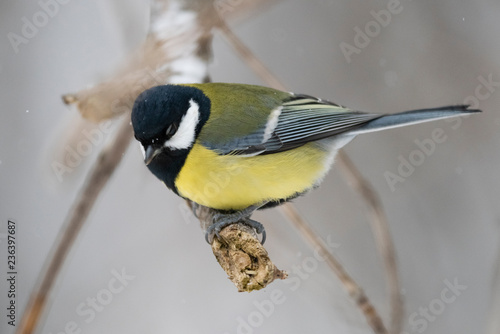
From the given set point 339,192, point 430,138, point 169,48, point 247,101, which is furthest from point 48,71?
point 430,138

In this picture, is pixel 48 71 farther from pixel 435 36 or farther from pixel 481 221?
pixel 481 221

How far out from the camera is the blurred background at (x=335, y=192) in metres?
2.76

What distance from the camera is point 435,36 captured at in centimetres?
313

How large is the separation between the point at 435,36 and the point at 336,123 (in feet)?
5.06

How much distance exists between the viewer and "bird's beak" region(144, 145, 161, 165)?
5.47 feet

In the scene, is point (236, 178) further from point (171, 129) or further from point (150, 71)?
point (150, 71)

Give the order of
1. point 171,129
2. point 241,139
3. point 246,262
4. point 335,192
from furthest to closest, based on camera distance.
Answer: point 335,192 < point 241,139 < point 171,129 < point 246,262

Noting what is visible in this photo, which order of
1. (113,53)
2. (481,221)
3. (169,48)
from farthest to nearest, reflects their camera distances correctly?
1. (481,221)
2. (113,53)
3. (169,48)

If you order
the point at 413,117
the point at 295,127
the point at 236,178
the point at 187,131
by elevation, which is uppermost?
the point at 187,131

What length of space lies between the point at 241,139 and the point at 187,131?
0.20 meters

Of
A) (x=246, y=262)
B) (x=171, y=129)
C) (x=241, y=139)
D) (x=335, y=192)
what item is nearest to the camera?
(x=246, y=262)

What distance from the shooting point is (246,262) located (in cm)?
Result: 143

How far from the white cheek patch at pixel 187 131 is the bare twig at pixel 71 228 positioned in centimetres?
24

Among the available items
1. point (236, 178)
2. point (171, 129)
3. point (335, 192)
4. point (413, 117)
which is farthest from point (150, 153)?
point (335, 192)
